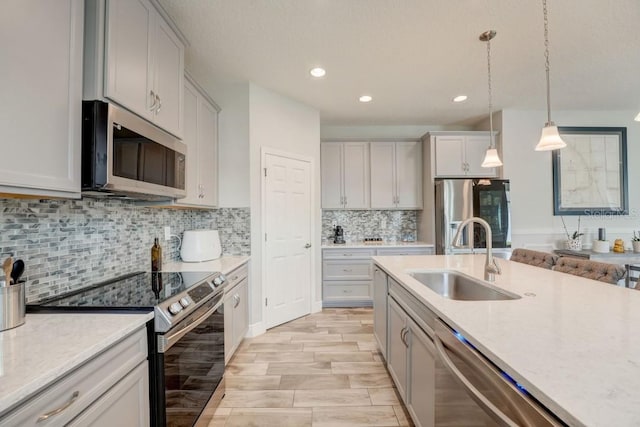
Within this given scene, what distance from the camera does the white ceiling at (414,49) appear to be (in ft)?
6.75

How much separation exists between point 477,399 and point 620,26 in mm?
3121

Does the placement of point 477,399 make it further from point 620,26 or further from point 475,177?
point 475,177

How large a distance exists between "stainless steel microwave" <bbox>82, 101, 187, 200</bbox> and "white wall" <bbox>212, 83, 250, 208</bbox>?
4.17 feet

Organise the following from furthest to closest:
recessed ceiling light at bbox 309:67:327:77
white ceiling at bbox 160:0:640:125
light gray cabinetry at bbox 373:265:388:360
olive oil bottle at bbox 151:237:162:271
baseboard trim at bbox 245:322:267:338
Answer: baseboard trim at bbox 245:322:267:338 < recessed ceiling light at bbox 309:67:327:77 < light gray cabinetry at bbox 373:265:388:360 < olive oil bottle at bbox 151:237:162:271 < white ceiling at bbox 160:0:640:125

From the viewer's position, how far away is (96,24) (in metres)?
1.32

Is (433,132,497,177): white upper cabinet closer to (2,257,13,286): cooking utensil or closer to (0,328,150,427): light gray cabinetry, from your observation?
(0,328,150,427): light gray cabinetry

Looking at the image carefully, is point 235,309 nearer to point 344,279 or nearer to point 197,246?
point 197,246

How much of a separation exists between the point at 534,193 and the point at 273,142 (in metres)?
3.69

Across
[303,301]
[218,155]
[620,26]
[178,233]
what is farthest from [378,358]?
[620,26]

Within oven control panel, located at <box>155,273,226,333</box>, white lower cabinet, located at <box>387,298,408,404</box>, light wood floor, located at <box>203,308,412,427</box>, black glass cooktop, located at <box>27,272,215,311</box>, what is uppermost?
black glass cooktop, located at <box>27,272,215,311</box>

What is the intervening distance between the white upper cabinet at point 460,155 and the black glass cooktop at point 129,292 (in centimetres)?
347

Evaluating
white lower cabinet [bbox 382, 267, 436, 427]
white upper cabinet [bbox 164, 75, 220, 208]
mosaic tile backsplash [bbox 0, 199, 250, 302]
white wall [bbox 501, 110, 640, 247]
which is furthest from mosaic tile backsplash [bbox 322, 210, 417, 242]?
mosaic tile backsplash [bbox 0, 199, 250, 302]

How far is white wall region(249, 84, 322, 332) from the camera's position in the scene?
3111 millimetres

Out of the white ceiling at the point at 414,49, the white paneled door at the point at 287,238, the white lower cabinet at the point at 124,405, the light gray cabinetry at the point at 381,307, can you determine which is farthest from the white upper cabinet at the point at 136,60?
the light gray cabinetry at the point at 381,307
